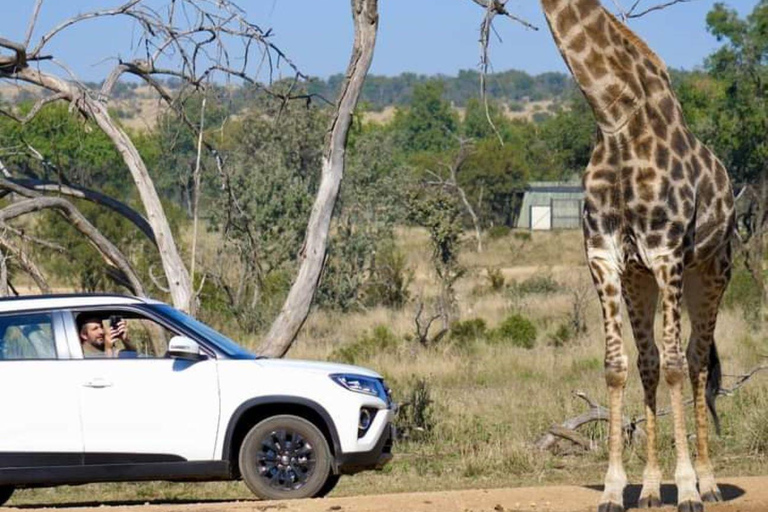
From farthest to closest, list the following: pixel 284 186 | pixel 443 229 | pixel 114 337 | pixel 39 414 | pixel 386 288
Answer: pixel 386 288 → pixel 284 186 → pixel 443 229 → pixel 114 337 → pixel 39 414

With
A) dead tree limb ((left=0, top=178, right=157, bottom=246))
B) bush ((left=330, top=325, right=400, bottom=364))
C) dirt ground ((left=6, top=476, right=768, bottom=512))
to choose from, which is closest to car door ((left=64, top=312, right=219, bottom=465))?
dirt ground ((left=6, top=476, right=768, bottom=512))

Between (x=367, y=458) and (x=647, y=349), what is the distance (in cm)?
220

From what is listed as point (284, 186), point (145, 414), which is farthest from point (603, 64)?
point (284, 186)

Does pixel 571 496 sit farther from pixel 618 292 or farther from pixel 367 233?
pixel 367 233

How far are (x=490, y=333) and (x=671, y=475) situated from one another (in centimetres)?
1228

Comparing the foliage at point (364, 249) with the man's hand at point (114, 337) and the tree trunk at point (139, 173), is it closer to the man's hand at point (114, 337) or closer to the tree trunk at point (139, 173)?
the tree trunk at point (139, 173)

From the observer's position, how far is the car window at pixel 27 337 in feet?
33.2

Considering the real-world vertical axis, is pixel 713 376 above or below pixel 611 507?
above

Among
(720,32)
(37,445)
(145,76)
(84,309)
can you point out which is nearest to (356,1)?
(145,76)

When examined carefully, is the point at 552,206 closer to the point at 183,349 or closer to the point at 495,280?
the point at 495,280

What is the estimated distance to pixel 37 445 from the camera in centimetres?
995

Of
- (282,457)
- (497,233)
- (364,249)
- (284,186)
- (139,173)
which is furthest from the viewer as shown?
(497,233)

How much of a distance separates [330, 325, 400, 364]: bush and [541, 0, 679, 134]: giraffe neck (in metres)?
13.1

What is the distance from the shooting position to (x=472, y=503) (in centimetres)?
927
